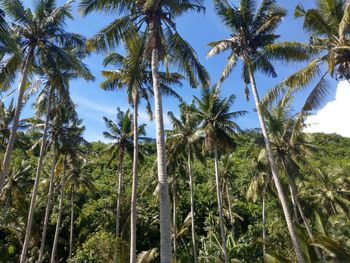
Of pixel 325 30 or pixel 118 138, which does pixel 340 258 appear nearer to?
pixel 325 30

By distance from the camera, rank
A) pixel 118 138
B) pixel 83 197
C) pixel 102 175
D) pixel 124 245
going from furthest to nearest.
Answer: pixel 102 175
pixel 83 197
pixel 118 138
pixel 124 245

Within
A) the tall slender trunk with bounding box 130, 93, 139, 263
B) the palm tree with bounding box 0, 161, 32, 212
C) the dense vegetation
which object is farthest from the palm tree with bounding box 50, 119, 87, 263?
the tall slender trunk with bounding box 130, 93, 139, 263

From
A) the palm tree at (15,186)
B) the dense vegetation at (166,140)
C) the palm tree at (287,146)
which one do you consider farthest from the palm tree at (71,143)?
the palm tree at (287,146)

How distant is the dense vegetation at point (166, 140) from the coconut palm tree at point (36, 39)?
0.16 ft

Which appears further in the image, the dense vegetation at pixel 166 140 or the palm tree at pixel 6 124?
the palm tree at pixel 6 124

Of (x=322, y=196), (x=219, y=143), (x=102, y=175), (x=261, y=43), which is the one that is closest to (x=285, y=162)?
(x=219, y=143)

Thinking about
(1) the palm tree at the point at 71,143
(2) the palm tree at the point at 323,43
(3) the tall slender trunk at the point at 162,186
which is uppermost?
(1) the palm tree at the point at 71,143

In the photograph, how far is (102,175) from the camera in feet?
162

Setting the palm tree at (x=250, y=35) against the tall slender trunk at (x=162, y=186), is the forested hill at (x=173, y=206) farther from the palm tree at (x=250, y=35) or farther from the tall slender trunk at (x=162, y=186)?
the tall slender trunk at (x=162, y=186)

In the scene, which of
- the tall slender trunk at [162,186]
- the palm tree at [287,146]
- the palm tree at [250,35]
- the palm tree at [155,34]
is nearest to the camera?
the tall slender trunk at [162,186]

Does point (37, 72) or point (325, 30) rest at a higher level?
point (37, 72)

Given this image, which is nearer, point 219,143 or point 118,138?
point 219,143

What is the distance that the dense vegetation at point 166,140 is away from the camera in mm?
13703

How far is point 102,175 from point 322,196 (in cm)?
2699
